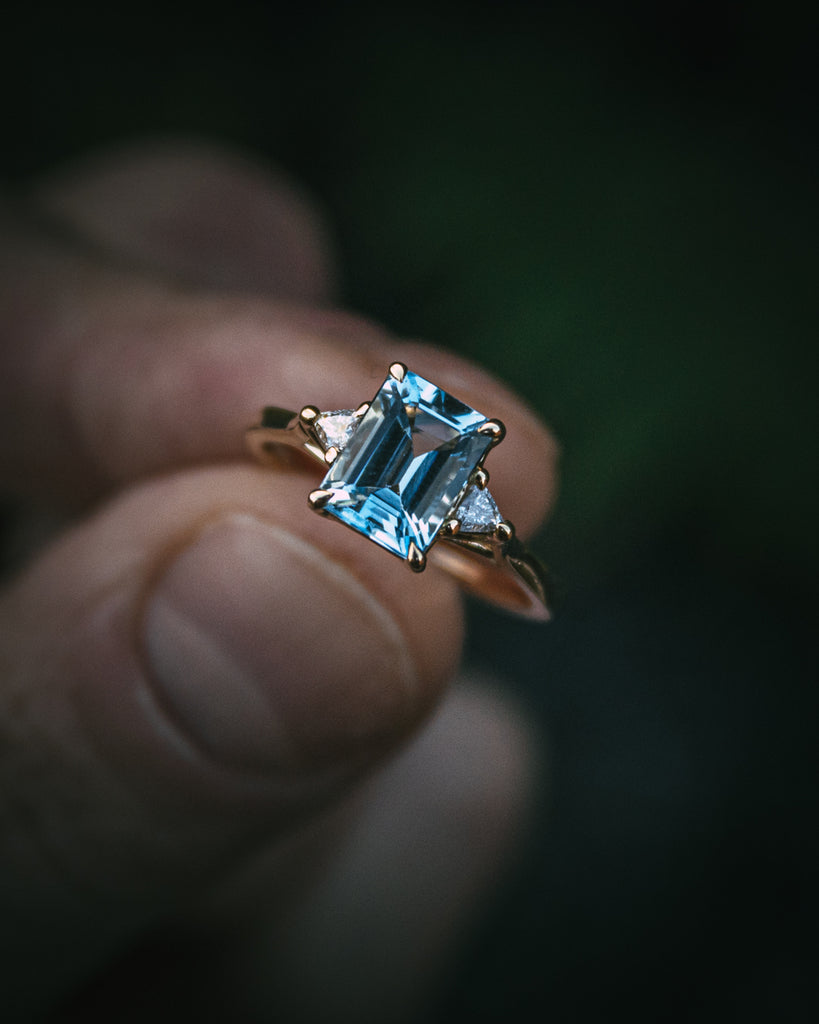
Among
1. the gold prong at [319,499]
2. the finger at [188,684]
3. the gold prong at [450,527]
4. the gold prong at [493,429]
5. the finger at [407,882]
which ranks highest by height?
the gold prong at [493,429]

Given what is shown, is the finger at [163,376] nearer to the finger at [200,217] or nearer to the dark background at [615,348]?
the finger at [200,217]

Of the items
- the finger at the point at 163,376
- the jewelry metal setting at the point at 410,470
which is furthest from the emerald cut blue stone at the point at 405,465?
the finger at the point at 163,376

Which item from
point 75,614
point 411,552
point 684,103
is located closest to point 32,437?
point 75,614

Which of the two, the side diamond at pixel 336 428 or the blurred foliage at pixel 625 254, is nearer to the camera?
the side diamond at pixel 336 428

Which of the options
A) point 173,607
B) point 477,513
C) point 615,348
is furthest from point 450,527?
point 615,348

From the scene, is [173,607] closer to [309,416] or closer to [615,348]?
[309,416]

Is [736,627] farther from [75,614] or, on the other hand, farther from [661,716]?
[75,614]
